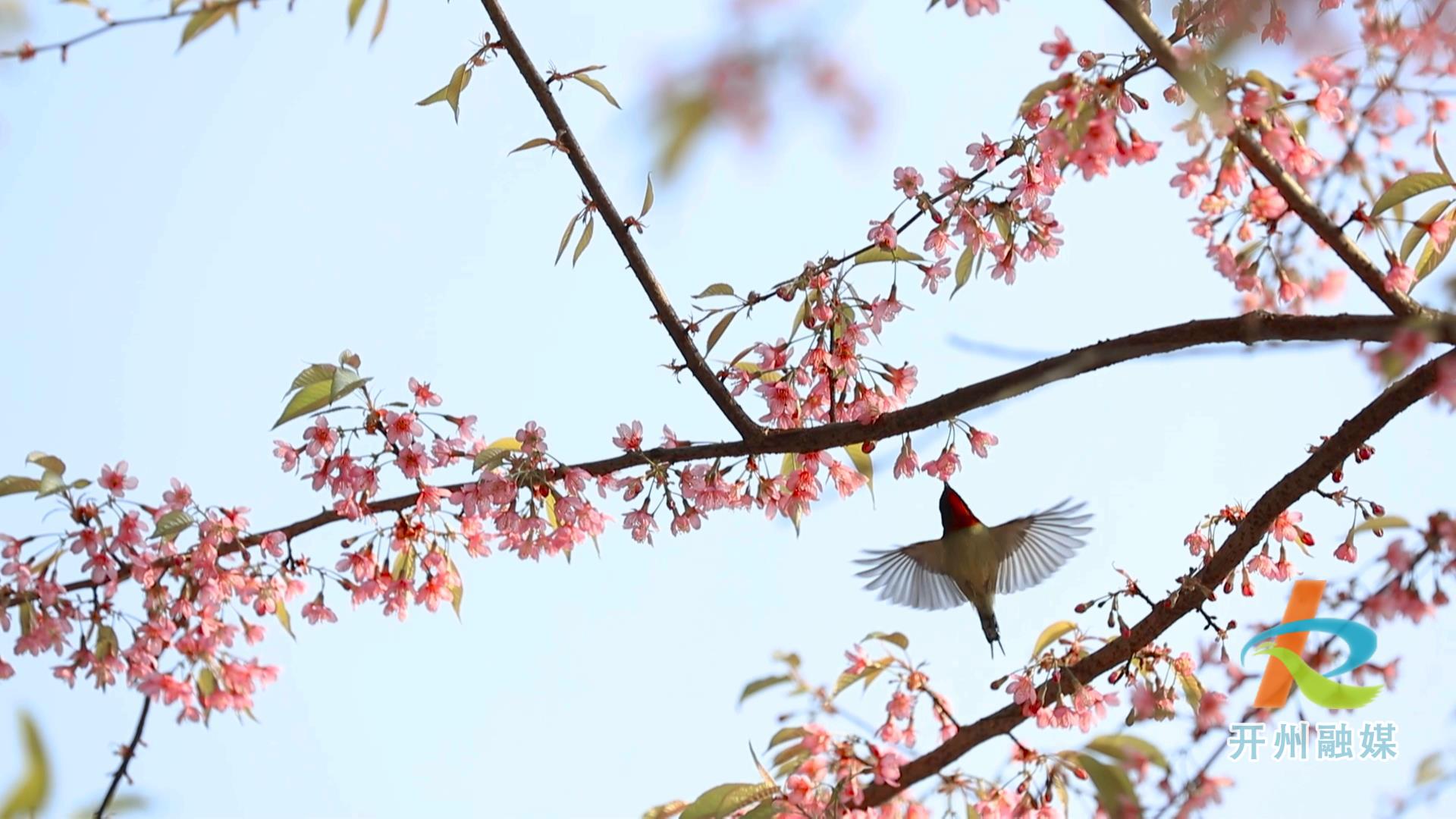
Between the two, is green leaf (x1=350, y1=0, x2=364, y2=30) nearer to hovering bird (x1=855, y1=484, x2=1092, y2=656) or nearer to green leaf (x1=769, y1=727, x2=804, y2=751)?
green leaf (x1=769, y1=727, x2=804, y2=751)

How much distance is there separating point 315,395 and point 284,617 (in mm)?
622

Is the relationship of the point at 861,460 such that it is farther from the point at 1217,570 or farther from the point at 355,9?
the point at 355,9

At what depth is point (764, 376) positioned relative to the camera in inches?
118

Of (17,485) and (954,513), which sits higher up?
(954,513)

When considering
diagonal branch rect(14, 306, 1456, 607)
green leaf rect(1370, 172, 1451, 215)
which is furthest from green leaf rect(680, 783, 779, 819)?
green leaf rect(1370, 172, 1451, 215)

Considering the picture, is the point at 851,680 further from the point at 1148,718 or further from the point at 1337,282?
the point at 1337,282

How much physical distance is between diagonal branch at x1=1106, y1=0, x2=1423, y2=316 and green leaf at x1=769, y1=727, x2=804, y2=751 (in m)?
1.50

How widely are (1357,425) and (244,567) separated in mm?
2386

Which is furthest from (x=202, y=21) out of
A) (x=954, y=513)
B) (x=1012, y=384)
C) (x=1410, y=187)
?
(x=954, y=513)

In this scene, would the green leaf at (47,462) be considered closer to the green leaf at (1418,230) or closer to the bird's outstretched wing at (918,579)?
the bird's outstretched wing at (918,579)

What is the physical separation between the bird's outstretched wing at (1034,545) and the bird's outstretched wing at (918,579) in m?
0.17

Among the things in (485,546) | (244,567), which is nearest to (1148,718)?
(485,546)

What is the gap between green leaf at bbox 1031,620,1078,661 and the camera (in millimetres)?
2840

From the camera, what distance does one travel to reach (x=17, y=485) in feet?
9.02
